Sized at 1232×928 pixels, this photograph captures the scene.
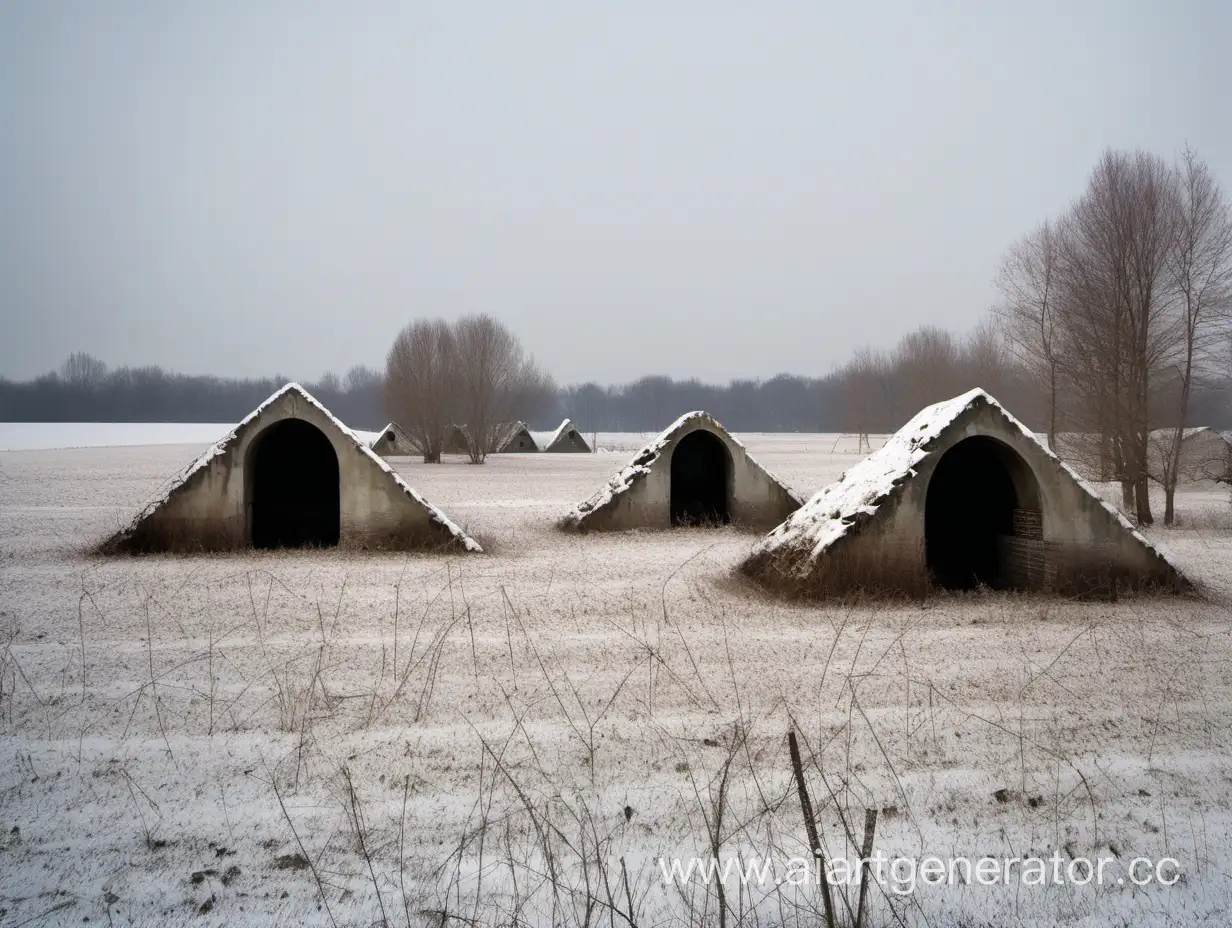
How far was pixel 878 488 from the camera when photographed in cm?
771

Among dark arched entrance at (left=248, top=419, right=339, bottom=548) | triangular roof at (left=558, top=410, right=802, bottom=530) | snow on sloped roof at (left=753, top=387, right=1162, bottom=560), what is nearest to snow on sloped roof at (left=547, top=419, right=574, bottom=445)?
triangular roof at (left=558, top=410, right=802, bottom=530)

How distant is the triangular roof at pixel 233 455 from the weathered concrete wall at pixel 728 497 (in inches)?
121

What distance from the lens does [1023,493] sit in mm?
8023

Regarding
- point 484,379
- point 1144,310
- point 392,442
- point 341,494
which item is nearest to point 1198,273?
point 1144,310

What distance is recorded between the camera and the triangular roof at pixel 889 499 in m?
7.52

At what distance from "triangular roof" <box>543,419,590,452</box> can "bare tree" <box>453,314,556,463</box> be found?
12832 millimetres

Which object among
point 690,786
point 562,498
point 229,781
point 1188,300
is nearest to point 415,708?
point 229,781

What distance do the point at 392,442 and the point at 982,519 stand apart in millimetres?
39247

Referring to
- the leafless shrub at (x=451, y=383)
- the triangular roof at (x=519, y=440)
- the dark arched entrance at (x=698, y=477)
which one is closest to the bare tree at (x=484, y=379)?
the leafless shrub at (x=451, y=383)

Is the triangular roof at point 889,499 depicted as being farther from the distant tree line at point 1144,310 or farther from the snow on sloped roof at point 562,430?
the snow on sloped roof at point 562,430

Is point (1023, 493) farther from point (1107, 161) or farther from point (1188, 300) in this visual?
point (1107, 161)

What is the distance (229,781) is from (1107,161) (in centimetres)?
1795

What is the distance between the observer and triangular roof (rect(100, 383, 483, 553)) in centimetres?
996

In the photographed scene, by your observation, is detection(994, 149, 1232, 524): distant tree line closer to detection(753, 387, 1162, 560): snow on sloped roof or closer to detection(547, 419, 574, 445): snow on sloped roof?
detection(753, 387, 1162, 560): snow on sloped roof
